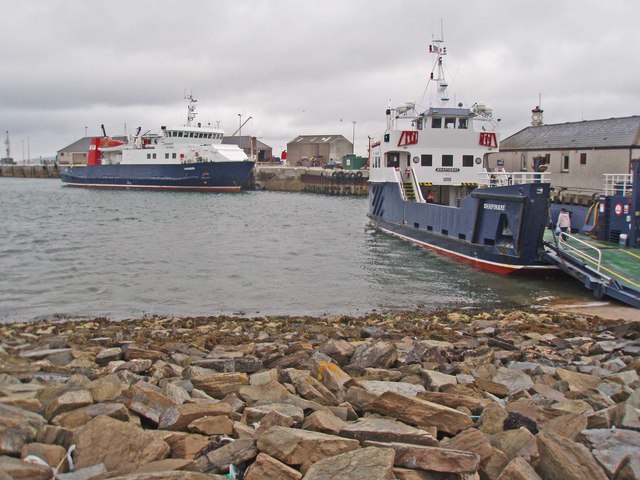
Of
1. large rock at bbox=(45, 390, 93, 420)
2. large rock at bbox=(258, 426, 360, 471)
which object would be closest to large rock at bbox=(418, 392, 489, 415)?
large rock at bbox=(258, 426, 360, 471)

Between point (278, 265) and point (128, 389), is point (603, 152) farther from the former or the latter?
point (128, 389)

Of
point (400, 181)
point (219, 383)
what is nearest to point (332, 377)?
point (219, 383)

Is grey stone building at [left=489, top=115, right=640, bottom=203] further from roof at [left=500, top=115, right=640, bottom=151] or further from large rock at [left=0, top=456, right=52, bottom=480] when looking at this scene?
large rock at [left=0, top=456, right=52, bottom=480]

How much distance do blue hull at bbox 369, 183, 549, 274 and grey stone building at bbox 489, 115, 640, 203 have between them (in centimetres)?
895

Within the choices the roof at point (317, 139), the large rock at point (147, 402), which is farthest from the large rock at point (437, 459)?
the roof at point (317, 139)

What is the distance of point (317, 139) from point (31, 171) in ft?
194

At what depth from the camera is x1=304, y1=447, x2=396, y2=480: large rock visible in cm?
360

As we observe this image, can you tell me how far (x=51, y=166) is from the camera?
368 ft

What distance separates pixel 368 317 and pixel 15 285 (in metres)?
9.85

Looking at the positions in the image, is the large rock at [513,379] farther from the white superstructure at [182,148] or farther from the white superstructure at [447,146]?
the white superstructure at [182,148]

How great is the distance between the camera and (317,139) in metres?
94.9

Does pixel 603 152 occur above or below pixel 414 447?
above

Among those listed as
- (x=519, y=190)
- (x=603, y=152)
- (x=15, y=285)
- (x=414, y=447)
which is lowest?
(x=15, y=285)

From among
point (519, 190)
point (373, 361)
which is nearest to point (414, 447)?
point (373, 361)
